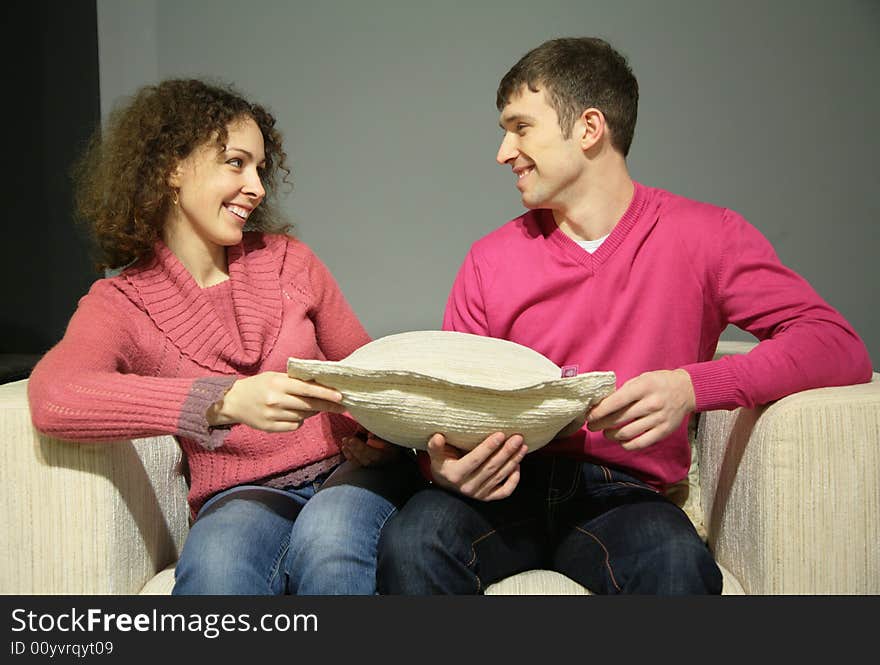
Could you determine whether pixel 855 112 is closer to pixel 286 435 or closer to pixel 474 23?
pixel 474 23

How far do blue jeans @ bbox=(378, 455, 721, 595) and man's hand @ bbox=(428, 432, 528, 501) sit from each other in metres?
0.06

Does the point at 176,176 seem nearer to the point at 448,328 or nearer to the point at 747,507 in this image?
the point at 448,328

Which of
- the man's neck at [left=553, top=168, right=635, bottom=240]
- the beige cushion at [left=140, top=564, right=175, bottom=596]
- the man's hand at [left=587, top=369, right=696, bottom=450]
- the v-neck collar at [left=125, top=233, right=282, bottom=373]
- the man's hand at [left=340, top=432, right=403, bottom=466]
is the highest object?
the man's neck at [left=553, top=168, right=635, bottom=240]

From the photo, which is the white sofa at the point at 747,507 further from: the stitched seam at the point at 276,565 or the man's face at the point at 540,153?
the man's face at the point at 540,153

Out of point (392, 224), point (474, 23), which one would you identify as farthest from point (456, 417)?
point (474, 23)

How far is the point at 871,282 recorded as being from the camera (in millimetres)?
2457

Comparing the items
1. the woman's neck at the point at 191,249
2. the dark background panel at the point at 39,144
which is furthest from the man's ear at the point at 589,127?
the dark background panel at the point at 39,144

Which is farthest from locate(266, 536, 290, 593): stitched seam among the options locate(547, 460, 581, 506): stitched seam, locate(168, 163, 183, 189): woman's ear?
locate(168, 163, 183, 189): woman's ear

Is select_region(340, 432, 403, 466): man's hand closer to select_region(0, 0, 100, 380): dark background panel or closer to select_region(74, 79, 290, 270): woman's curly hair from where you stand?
select_region(74, 79, 290, 270): woman's curly hair

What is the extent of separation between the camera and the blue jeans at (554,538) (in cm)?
132

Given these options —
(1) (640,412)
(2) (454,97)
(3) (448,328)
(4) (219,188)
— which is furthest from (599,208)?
(2) (454,97)

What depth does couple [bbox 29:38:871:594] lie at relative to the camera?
133 centimetres

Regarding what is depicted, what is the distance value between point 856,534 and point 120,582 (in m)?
1.05

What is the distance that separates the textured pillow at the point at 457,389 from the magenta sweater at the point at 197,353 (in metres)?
0.21
